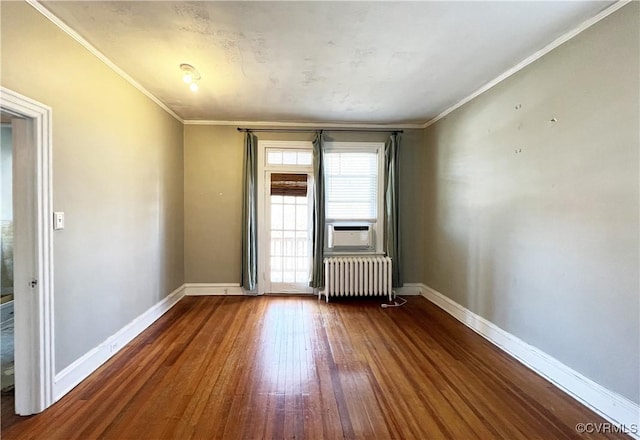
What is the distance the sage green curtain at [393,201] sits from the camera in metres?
4.49

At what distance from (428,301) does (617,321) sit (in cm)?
259

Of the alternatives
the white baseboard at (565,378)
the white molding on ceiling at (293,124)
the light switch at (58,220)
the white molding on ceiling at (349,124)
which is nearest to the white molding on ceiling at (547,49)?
the white molding on ceiling at (349,124)

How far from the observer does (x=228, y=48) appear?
2381mm

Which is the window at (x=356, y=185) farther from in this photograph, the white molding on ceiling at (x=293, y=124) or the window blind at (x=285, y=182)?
the window blind at (x=285, y=182)

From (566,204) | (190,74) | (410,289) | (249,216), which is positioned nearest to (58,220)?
(190,74)

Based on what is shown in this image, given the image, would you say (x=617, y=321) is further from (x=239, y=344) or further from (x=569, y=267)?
(x=239, y=344)

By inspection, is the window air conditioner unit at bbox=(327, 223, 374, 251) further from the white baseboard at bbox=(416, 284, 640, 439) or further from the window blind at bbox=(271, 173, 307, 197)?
the white baseboard at bbox=(416, 284, 640, 439)

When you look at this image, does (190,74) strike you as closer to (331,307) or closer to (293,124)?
(293,124)

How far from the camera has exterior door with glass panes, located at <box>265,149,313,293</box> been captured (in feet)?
15.1

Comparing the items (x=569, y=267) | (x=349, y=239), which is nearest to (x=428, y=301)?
(x=349, y=239)

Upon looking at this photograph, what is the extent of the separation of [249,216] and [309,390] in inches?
108

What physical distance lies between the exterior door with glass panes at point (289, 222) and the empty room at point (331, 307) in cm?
67
